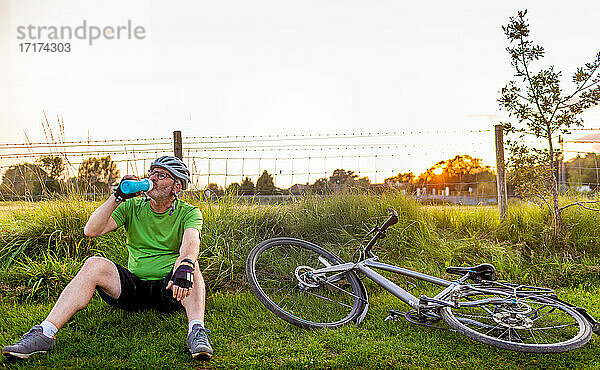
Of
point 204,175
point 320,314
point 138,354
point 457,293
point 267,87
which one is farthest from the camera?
point 267,87

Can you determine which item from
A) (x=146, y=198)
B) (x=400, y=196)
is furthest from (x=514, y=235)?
(x=146, y=198)

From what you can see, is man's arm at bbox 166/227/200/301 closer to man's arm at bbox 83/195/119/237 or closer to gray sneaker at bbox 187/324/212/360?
gray sneaker at bbox 187/324/212/360

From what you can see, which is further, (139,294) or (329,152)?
(329,152)

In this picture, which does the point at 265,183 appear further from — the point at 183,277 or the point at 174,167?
the point at 183,277

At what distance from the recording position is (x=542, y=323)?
13.2 feet

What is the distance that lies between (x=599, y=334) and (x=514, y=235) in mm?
2972

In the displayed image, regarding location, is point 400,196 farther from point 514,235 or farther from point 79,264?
point 79,264

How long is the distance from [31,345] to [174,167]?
1.46 meters

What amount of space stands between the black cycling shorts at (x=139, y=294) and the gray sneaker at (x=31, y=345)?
18.8 inches

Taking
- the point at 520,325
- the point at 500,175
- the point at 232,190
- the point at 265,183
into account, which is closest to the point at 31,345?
the point at 520,325

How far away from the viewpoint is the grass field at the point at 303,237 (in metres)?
3.48

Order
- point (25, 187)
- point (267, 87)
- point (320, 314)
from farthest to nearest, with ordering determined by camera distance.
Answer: point (267, 87), point (25, 187), point (320, 314)

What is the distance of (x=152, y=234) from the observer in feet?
13.0

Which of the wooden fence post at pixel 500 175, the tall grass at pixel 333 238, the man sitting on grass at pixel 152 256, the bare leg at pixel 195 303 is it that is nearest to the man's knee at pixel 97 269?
the man sitting on grass at pixel 152 256
